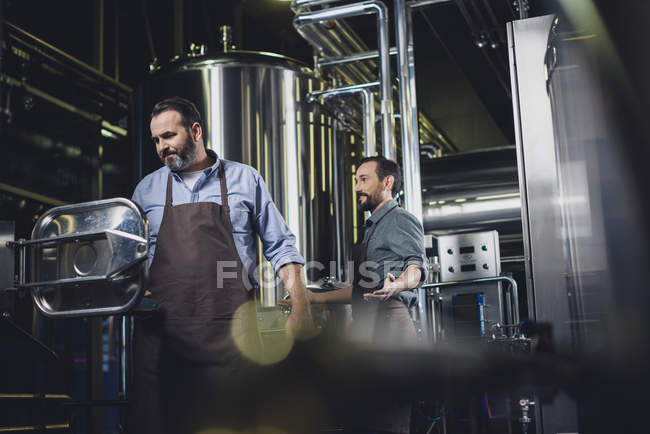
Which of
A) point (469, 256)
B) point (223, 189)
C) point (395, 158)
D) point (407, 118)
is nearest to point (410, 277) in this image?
point (223, 189)

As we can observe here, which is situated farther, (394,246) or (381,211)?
(381,211)

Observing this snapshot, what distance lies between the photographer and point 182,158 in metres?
2.24

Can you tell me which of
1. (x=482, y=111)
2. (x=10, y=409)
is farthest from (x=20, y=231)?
(x=482, y=111)

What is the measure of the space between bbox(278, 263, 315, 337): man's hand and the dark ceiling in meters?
2.93

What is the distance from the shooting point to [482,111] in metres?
9.24

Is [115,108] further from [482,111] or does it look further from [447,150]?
[482,111]

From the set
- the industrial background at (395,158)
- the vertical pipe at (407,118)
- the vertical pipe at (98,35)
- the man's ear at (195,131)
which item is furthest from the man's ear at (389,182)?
the vertical pipe at (98,35)

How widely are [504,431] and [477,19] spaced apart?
2928mm

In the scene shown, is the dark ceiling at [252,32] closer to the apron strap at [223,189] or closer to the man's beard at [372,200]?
the man's beard at [372,200]

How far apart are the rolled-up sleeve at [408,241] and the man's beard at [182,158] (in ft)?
2.78

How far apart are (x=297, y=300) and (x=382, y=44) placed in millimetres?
2781

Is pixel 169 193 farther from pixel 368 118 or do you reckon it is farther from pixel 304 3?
pixel 368 118

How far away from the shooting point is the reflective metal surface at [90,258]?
1352 mm

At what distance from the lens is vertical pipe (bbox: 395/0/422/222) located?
4.38 m
